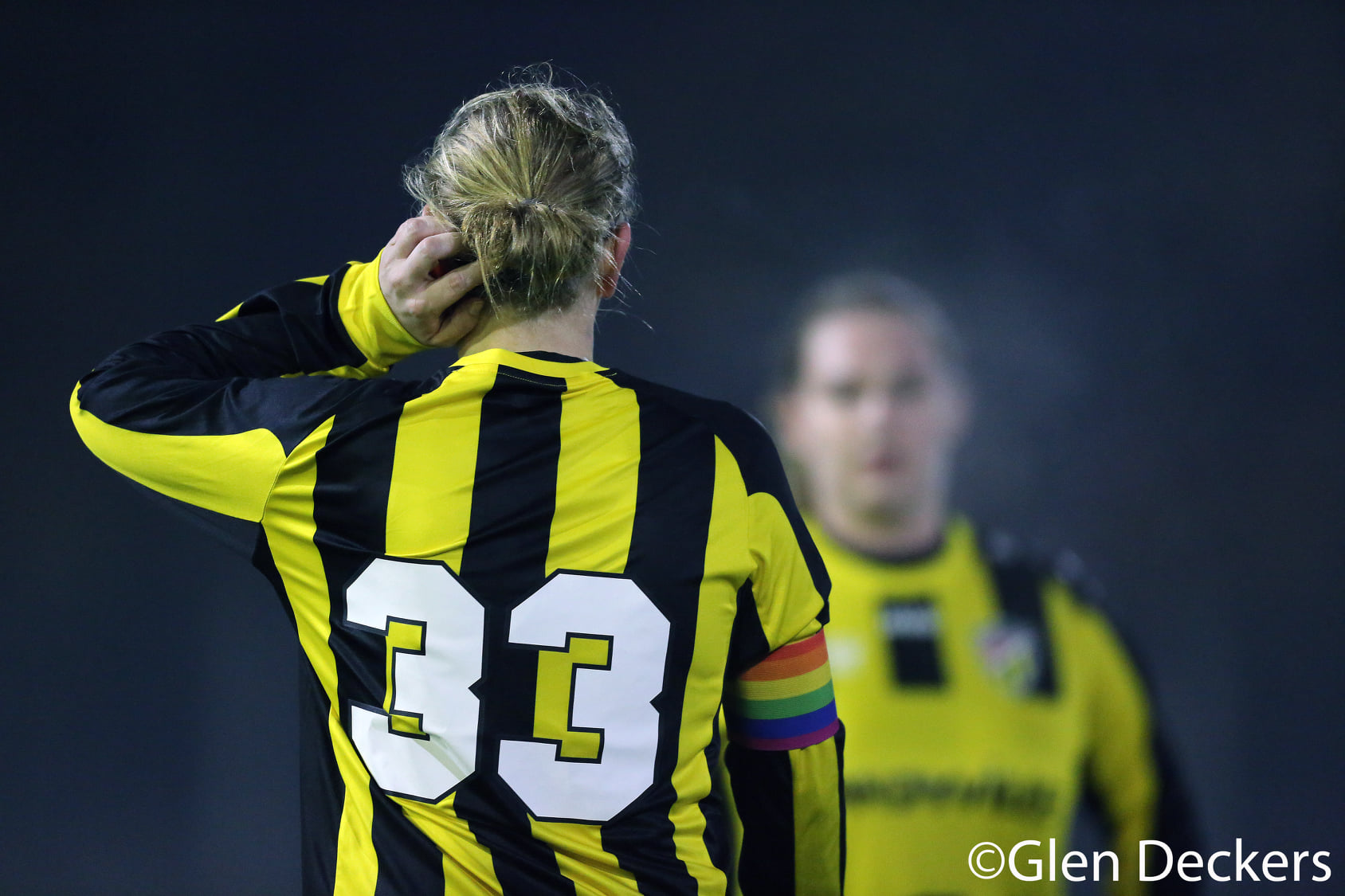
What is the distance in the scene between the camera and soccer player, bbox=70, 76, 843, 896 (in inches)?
23.2

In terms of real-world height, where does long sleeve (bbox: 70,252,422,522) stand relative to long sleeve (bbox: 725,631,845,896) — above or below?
above

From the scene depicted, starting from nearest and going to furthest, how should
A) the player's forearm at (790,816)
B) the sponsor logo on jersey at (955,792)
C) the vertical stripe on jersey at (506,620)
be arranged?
1. the vertical stripe on jersey at (506,620)
2. the player's forearm at (790,816)
3. the sponsor logo on jersey at (955,792)

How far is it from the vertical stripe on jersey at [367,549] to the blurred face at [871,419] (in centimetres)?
107

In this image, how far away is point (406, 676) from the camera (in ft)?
1.96

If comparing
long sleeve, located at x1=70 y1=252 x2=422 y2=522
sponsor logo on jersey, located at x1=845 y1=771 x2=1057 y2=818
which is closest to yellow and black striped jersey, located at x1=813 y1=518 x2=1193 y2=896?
sponsor logo on jersey, located at x1=845 y1=771 x2=1057 y2=818

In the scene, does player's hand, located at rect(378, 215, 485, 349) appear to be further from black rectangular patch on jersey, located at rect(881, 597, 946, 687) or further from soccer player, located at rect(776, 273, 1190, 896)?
black rectangular patch on jersey, located at rect(881, 597, 946, 687)

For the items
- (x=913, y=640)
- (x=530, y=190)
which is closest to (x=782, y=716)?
(x=530, y=190)

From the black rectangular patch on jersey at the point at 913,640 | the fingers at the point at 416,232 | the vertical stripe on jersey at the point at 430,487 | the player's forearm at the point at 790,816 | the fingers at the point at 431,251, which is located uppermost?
the fingers at the point at 416,232

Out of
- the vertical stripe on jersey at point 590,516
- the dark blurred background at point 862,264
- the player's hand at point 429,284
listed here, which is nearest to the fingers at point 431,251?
the player's hand at point 429,284

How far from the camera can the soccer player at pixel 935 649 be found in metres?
1.54

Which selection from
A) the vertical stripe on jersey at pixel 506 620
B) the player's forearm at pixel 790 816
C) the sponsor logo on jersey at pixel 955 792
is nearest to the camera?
the vertical stripe on jersey at pixel 506 620

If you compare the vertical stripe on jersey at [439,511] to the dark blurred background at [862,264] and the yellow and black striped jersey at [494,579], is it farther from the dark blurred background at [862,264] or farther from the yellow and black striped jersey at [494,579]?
the dark blurred background at [862,264]

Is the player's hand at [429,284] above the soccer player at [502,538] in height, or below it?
above

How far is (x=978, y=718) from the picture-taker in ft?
5.11
